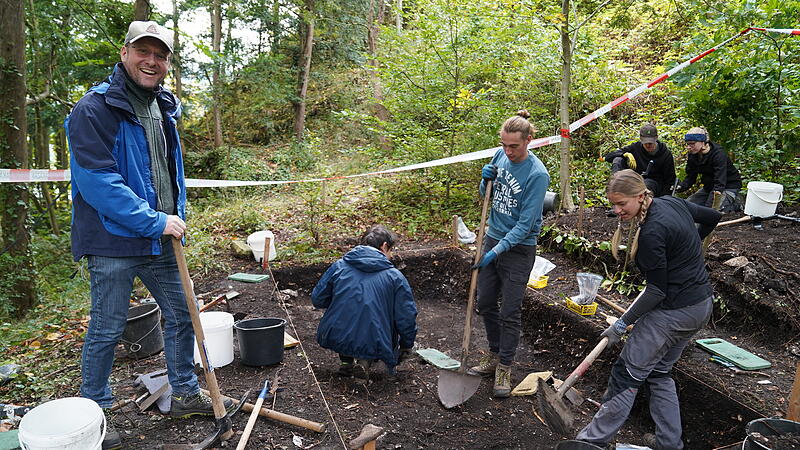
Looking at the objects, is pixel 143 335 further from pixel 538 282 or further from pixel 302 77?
pixel 302 77

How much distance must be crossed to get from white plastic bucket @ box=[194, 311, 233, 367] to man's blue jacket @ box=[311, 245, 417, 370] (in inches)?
28.1

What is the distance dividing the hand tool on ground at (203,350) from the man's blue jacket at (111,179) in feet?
0.55

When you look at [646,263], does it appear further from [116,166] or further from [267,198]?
[267,198]

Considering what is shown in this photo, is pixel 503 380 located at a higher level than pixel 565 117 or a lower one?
lower

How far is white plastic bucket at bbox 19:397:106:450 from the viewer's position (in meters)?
1.98

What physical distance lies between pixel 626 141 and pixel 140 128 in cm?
857

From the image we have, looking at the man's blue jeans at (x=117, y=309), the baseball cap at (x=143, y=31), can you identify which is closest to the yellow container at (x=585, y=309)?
the man's blue jeans at (x=117, y=309)

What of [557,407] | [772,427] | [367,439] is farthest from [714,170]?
[367,439]

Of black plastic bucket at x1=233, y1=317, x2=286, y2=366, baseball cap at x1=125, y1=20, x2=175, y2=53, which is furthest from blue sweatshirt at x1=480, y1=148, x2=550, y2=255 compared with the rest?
baseball cap at x1=125, y1=20, x2=175, y2=53

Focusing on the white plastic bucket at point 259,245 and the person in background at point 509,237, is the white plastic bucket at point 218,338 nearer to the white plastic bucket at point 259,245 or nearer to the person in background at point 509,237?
the person in background at point 509,237

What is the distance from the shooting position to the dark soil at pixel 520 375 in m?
3.12

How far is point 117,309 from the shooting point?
2494 mm

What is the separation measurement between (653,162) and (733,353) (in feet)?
9.69

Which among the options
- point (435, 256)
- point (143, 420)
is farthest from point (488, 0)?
point (143, 420)
